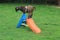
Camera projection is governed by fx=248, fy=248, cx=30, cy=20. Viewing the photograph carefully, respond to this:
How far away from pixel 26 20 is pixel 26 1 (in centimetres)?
1020

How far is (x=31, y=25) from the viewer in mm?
7605

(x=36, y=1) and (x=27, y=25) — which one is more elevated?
(x=27, y=25)

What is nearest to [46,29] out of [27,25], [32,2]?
[27,25]

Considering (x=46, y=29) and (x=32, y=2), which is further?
(x=32, y=2)

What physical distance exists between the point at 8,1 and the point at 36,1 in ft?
6.95

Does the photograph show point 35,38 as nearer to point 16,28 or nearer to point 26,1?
point 16,28

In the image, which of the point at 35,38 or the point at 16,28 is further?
the point at 16,28

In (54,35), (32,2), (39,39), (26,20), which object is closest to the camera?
(39,39)

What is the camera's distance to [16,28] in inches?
324

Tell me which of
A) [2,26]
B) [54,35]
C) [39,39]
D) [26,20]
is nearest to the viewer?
[39,39]

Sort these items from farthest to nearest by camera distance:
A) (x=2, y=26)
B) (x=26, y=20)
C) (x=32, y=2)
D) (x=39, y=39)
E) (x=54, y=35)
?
(x=32, y=2) < (x=2, y=26) < (x=26, y=20) < (x=54, y=35) < (x=39, y=39)

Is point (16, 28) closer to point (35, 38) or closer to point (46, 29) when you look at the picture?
point (46, 29)

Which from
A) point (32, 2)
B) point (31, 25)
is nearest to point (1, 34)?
point (31, 25)

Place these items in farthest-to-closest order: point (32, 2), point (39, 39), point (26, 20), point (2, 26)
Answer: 1. point (32, 2)
2. point (2, 26)
3. point (26, 20)
4. point (39, 39)
